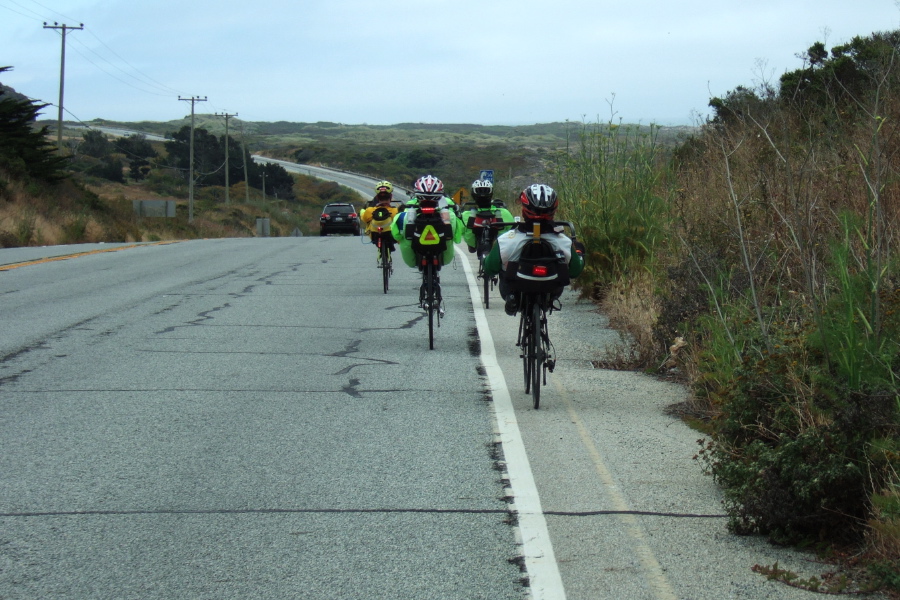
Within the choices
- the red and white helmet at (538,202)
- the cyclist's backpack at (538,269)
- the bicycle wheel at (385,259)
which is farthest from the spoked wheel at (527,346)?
the bicycle wheel at (385,259)

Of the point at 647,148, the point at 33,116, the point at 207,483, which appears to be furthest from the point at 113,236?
the point at 207,483

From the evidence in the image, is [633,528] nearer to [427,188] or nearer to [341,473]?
[341,473]

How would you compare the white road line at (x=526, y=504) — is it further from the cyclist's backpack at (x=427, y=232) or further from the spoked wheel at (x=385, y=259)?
the spoked wheel at (x=385, y=259)

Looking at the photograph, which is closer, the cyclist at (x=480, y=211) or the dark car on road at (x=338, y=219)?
the cyclist at (x=480, y=211)

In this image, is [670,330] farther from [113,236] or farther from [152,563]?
[113,236]

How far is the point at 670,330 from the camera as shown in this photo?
31.8 ft

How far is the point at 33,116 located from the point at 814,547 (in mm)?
40708

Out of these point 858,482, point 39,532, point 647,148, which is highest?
point 647,148

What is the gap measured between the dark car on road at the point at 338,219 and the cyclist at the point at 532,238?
39630 mm

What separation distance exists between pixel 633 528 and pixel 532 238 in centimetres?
338

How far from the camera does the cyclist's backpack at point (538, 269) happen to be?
8133 mm

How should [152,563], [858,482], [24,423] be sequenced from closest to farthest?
[152,563] → [858,482] → [24,423]

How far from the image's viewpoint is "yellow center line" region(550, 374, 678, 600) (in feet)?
14.6

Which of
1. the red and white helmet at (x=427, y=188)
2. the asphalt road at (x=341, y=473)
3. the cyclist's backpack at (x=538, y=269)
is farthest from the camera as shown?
the red and white helmet at (x=427, y=188)
